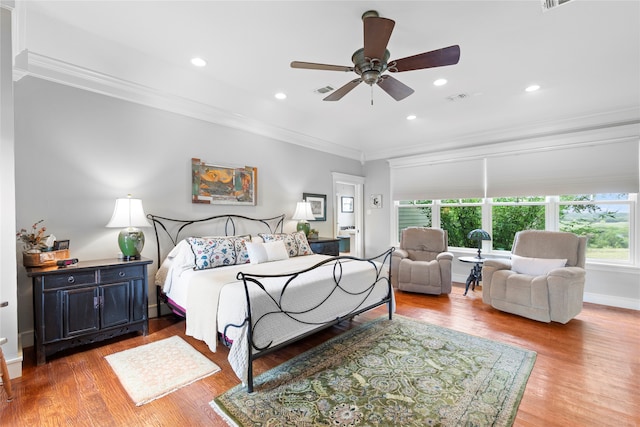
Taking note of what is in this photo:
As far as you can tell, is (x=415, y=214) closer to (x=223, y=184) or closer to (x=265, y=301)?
(x=223, y=184)

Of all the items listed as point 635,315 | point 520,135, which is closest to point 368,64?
point 520,135

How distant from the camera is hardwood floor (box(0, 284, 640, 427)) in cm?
192

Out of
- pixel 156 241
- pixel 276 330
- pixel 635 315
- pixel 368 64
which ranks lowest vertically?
pixel 635 315

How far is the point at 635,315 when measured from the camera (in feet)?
12.7

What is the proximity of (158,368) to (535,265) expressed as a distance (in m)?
4.43

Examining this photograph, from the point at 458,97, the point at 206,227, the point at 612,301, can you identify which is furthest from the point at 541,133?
the point at 206,227

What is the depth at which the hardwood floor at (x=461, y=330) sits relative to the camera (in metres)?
1.92

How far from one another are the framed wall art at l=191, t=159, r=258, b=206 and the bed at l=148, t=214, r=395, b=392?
11.3 inches

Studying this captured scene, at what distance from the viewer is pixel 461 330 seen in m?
3.34

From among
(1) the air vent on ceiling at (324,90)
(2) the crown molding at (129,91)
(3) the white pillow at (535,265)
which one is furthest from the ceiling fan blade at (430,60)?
(3) the white pillow at (535,265)

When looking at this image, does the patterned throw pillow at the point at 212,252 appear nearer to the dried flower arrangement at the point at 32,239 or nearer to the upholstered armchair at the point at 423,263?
the dried flower arrangement at the point at 32,239

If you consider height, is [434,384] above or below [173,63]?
below

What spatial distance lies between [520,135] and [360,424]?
5.11 metres

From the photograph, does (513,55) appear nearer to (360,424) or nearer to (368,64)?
(368,64)
